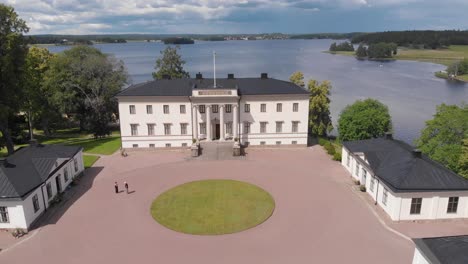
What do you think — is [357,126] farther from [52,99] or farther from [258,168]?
[52,99]

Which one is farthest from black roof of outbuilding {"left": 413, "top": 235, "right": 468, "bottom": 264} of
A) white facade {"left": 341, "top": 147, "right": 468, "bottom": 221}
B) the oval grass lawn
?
the oval grass lawn

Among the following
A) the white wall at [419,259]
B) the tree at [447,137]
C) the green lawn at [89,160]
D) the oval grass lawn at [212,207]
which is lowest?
the green lawn at [89,160]

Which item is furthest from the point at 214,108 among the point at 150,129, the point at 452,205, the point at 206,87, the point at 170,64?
the point at 170,64

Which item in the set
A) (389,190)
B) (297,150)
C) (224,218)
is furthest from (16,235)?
(297,150)

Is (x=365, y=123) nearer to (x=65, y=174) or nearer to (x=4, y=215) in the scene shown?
(x=65, y=174)

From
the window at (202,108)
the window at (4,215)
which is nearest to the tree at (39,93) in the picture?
the window at (202,108)

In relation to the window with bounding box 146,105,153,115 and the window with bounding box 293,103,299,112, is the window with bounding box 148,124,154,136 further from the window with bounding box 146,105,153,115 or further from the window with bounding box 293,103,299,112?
the window with bounding box 293,103,299,112

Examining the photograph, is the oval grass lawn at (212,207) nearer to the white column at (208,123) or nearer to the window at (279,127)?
the white column at (208,123)
